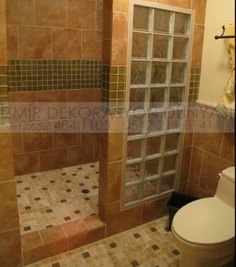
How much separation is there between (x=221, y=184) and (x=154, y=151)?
0.62 meters

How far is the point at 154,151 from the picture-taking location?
7.36 ft

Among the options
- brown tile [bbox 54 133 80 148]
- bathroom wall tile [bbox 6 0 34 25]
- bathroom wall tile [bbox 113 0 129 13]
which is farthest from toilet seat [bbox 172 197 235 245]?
bathroom wall tile [bbox 6 0 34 25]

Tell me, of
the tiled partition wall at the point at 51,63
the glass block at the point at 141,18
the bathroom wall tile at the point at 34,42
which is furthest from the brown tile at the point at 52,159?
the glass block at the point at 141,18

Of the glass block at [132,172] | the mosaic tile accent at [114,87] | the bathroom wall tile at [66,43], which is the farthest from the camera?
the bathroom wall tile at [66,43]

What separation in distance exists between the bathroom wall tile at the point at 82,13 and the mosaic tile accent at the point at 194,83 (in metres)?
1.32

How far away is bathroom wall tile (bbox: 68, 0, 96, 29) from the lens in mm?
2766

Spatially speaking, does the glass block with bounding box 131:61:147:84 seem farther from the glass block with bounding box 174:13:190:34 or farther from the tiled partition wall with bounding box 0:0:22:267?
the tiled partition wall with bounding box 0:0:22:267

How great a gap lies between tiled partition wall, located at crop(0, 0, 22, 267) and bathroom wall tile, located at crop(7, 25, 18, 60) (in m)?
1.24

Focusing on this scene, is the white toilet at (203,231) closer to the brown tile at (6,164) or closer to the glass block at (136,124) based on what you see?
the glass block at (136,124)

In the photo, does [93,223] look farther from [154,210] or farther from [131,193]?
[154,210]

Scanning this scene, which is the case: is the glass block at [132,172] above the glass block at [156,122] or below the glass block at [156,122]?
below

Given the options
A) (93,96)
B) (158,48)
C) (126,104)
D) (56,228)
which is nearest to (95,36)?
(93,96)

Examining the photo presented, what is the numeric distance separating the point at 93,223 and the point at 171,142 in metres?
0.93

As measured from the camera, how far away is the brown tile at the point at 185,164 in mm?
2410
